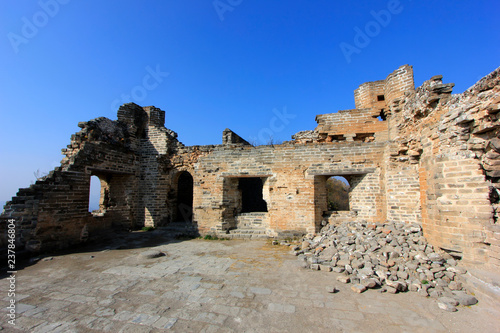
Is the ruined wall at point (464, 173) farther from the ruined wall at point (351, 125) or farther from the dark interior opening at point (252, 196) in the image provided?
the dark interior opening at point (252, 196)

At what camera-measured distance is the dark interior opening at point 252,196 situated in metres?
14.1

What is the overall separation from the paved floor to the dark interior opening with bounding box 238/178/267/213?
26.5 ft

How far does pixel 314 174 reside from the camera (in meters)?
8.59

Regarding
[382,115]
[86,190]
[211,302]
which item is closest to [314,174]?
[382,115]

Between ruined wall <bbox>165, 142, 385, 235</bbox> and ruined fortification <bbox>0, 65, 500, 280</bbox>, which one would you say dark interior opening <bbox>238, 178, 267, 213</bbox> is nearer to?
ruined fortification <bbox>0, 65, 500, 280</bbox>

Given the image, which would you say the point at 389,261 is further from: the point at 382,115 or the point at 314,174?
the point at 382,115

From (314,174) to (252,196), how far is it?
21.3 ft

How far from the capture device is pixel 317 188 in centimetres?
870

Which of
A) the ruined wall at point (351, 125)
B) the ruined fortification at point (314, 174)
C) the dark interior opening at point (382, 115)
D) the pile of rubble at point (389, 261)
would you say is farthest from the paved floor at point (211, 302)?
the dark interior opening at point (382, 115)

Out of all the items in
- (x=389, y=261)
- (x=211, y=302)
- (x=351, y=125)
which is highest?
(x=351, y=125)

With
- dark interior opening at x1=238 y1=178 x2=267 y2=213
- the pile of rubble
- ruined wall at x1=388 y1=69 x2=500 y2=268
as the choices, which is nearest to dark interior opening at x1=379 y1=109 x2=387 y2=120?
ruined wall at x1=388 y1=69 x2=500 y2=268

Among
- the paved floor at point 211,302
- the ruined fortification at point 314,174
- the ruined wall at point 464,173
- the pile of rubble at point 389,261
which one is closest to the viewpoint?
the paved floor at point 211,302

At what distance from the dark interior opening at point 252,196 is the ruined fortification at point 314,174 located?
3596 millimetres

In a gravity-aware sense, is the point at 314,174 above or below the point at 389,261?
above
